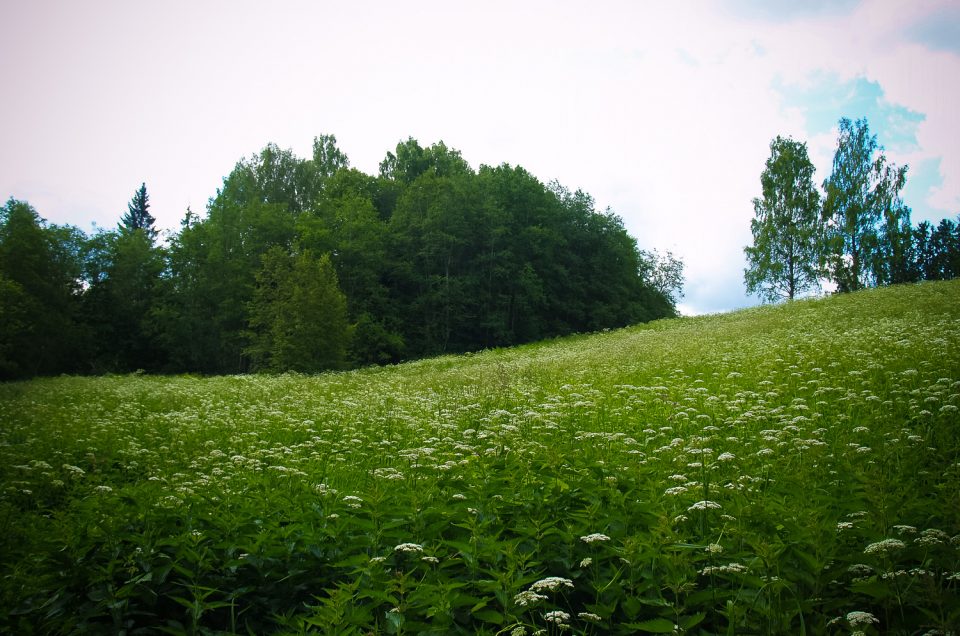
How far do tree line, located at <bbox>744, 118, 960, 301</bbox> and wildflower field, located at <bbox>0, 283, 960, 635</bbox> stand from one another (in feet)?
125

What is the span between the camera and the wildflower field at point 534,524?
3238 mm

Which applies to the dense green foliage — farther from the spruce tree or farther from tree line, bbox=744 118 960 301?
the spruce tree

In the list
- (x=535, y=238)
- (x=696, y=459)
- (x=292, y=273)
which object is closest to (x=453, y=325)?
(x=535, y=238)

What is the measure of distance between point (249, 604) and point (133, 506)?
195 cm

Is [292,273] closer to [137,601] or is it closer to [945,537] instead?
[137,601]

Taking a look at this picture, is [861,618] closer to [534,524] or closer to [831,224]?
[534,524]

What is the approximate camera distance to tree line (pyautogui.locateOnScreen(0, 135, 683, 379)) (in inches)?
1474

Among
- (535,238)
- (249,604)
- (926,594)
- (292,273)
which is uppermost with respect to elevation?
(535,238)

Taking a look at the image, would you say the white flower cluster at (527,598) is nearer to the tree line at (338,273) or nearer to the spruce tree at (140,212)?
the tree line at (338,273)

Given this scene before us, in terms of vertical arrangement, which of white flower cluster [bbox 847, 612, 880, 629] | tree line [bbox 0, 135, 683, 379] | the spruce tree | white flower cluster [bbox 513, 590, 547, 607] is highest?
the spruce tree

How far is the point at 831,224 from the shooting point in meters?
42.3

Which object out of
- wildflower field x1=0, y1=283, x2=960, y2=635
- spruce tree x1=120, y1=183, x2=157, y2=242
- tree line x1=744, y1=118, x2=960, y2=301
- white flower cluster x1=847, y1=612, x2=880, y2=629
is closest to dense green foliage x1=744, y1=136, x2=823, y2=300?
tree line x1=744, y1=118, x2=960, y2=301

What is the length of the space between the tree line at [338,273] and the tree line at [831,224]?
17.7 metres

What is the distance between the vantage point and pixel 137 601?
4.04 meters
